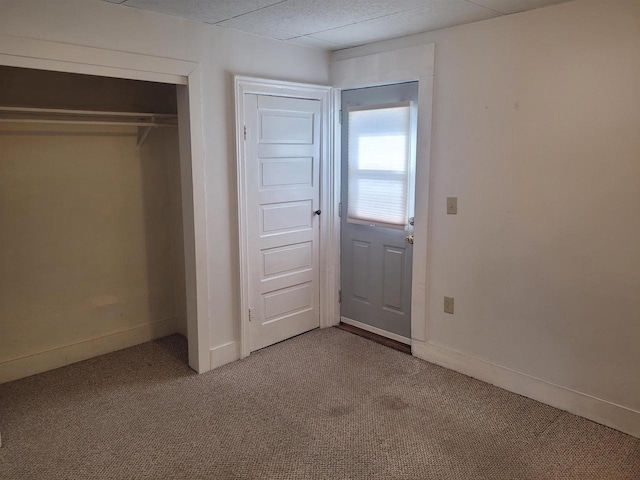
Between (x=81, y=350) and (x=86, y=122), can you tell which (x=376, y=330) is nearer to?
(x=81, y=350)

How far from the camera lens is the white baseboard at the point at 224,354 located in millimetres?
3400

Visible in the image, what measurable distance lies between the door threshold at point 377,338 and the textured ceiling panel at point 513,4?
2.34 m

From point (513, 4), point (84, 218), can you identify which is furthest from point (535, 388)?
point (84, 218)

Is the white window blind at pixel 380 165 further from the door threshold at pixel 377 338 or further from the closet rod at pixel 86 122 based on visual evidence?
the closet rod at pixel 86 122

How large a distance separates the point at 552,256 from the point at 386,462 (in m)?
1.48

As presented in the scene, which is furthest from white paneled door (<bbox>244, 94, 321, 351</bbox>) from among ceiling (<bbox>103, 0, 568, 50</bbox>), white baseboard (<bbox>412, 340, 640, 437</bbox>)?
white baseboard (<bbox>412, 340, 640, 437</bbox>)

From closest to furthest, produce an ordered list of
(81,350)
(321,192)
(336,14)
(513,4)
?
(513,4) → (336,14) → (81,350) → (321,192)

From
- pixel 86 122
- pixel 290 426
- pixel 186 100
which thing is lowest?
pixel 290 426

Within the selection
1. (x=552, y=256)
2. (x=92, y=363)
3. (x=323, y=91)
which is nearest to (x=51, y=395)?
(x=92, y=363)

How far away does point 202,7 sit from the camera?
8.85 feet

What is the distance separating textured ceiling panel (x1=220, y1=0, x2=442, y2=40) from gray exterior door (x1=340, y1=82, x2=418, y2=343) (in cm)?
75

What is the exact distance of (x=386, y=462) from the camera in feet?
7.83

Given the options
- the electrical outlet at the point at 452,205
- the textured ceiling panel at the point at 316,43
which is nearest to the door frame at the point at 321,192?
the textured ceiling panel at the point at 316,43

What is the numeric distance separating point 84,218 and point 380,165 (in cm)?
217
